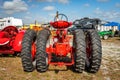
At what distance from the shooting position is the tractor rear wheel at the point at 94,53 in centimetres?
779

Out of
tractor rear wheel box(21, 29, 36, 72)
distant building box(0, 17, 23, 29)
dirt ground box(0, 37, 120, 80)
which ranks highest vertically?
distant building box(0, 17, 23, 29)

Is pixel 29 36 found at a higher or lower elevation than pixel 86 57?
higher

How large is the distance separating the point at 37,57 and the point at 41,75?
2.12 feet

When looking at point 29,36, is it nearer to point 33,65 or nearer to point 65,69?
point 33,65

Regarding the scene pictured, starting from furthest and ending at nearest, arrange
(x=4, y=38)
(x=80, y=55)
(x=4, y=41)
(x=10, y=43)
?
(x=4, y=38), (x=10, y=43), (x=4, y=41), (x=80, y=55)

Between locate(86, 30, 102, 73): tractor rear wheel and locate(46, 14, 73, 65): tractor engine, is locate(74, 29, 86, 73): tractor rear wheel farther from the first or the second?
locate(46, 14, 73, 65): tractor engine

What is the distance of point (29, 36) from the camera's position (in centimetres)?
827

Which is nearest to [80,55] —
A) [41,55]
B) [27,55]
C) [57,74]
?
[57,74]

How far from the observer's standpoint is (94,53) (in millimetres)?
7816

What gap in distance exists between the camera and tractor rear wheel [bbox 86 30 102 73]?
7.79m

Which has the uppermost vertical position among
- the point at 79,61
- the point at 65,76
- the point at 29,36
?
the point at 29,36

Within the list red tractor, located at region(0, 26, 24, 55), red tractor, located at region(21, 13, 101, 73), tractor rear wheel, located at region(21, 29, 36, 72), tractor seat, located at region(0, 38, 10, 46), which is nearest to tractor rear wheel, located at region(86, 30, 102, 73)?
red tractor, located at region(21, 13, 101, 73)

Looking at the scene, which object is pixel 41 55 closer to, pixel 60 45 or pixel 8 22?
pixel 60 45

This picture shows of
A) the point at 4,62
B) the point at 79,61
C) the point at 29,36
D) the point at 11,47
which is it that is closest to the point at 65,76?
the point at 79,61
